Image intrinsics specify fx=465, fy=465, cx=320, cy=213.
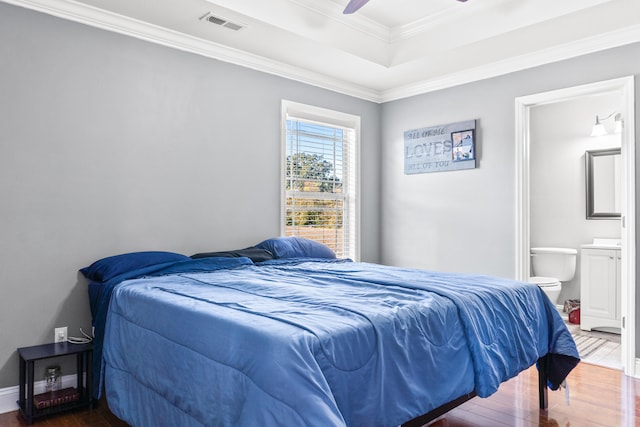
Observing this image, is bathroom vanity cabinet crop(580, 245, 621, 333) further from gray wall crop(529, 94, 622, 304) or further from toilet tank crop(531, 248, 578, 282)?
gray wall crop(529, 94, 622, 304)

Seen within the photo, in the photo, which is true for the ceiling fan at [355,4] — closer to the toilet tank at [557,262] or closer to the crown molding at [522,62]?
the crown molding at [522,62]

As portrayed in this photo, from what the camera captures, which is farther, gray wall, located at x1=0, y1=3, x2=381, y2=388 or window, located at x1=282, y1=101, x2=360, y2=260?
window, located at x1=282, y1=101, x2=360, y2=260

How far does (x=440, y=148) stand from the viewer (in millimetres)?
4562

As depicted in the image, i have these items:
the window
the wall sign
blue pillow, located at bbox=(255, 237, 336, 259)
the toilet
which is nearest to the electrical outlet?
blue pillow, located at bbox=(255, 237, 336, 259)

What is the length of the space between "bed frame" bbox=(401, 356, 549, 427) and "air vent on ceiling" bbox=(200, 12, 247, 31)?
2749 millimetres

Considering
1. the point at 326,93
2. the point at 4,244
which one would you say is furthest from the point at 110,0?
the point at 326,93

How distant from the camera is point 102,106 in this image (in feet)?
10.3

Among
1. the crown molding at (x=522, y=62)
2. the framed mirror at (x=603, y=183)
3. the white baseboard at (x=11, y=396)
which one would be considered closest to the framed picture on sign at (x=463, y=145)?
the crown molding at (x=522, y=62)

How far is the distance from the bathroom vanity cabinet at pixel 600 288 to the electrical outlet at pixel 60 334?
456cm

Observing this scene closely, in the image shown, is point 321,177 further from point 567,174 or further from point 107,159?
point 567,174

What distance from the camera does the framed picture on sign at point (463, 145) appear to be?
4289 mm

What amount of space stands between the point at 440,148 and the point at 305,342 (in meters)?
3.46

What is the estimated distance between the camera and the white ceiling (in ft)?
10.2

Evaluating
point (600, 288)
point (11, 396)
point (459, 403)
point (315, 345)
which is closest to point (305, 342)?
point (315, 345)
